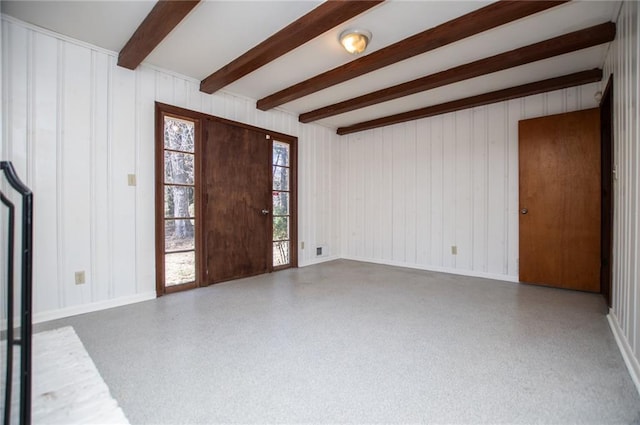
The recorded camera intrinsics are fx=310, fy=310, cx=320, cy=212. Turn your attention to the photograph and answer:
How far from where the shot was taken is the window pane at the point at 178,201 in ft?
11.1

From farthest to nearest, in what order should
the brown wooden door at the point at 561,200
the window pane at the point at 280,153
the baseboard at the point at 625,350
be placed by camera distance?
the window pane at the point at 280,153 → the brown wooden door at the point at 561,200 → the baseboard at the point at 625,350

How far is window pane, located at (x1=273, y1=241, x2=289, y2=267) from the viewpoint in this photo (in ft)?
15.3

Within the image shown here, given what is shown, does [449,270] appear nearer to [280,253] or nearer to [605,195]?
[605,195]

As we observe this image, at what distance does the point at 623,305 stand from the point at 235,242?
146 inches

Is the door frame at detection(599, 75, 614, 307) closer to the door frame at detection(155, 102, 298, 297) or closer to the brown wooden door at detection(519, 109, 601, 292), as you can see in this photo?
the brown wooden door at detection(519, 109, 601, 292)

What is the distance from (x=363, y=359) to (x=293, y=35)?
245 cm

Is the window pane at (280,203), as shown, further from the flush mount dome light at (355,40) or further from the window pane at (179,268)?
the flush mount dome light at (355,40)

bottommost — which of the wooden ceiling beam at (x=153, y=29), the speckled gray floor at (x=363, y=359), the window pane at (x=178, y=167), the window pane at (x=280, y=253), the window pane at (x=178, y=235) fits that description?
the speckled gray floor at (x=363, y=359)

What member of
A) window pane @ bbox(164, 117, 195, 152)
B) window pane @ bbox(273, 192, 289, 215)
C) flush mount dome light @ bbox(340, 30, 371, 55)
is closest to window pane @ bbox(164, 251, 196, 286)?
window pane @ bbox(164, 117, 195, 152)

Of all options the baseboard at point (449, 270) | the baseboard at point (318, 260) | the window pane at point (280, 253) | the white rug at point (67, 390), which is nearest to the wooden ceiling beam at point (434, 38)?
the window pane at point (280, 253)

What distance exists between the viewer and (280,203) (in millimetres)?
4723

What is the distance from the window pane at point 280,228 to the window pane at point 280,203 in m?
0.11

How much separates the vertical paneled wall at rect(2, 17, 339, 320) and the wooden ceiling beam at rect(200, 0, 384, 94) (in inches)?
26.3

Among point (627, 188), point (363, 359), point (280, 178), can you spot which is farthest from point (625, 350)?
point (280, 178)
